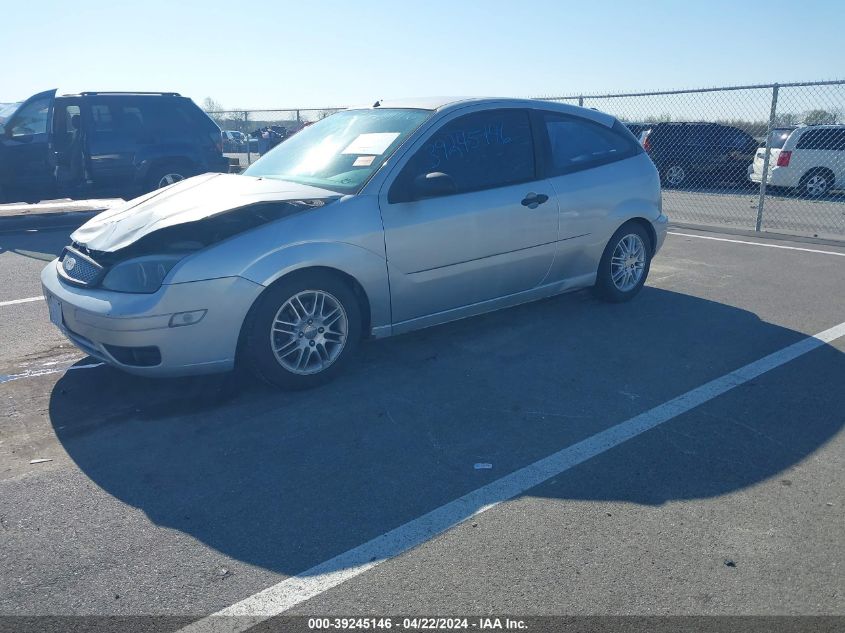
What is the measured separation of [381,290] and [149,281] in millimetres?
1410

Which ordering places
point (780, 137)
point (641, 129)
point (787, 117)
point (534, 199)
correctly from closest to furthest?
point (534, 199) < point (787, 117) < point (780, 137) < point (641, 129)

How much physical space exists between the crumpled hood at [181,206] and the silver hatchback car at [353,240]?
0.02 m

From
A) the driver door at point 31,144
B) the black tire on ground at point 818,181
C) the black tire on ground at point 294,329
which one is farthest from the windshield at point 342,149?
the black tire on ground at point 818,181

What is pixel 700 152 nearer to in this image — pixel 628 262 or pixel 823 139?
pixel 823 139

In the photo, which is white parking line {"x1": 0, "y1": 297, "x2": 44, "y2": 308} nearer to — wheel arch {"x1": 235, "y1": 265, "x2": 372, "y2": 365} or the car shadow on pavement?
the car shadow on pavement

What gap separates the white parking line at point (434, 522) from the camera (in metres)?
2.71

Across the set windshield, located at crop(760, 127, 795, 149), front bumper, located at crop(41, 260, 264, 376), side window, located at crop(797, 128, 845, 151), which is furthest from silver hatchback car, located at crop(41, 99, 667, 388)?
windshield, located at crop(760, 127, 795, 149)

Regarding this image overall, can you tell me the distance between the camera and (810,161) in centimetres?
1606

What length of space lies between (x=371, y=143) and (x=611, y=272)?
2.43 meters

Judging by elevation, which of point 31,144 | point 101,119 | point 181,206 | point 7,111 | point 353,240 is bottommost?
point 353,240

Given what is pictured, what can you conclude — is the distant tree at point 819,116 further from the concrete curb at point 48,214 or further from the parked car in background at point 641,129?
the concrete curb at point 48,214

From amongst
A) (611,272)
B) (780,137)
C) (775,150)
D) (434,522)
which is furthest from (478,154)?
(780,137)

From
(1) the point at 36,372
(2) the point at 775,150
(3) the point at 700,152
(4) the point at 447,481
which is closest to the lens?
(4) the point at 447,481

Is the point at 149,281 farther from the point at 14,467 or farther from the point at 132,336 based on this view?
the point at 14,467
